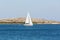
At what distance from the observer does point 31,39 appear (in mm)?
55812

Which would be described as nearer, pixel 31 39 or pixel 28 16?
pixel 31 39

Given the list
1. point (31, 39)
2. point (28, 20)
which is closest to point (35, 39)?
point (31, 39)

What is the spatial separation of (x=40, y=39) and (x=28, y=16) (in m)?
83.5

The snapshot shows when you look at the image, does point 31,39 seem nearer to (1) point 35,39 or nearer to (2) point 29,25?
(1) point 35,39

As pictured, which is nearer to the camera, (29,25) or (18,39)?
(18,39)

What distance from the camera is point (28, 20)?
136 metres

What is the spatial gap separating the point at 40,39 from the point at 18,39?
4667 mm

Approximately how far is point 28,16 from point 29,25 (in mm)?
5885

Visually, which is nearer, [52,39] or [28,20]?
[52,39]

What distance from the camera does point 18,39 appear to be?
182 ft

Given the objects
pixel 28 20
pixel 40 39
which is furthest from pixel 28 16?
pixel 40 39

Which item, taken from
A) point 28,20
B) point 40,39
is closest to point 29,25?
point 28,20

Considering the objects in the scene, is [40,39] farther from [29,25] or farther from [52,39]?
[29,25]

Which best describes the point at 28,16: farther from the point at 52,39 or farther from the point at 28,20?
the point at 52,39
